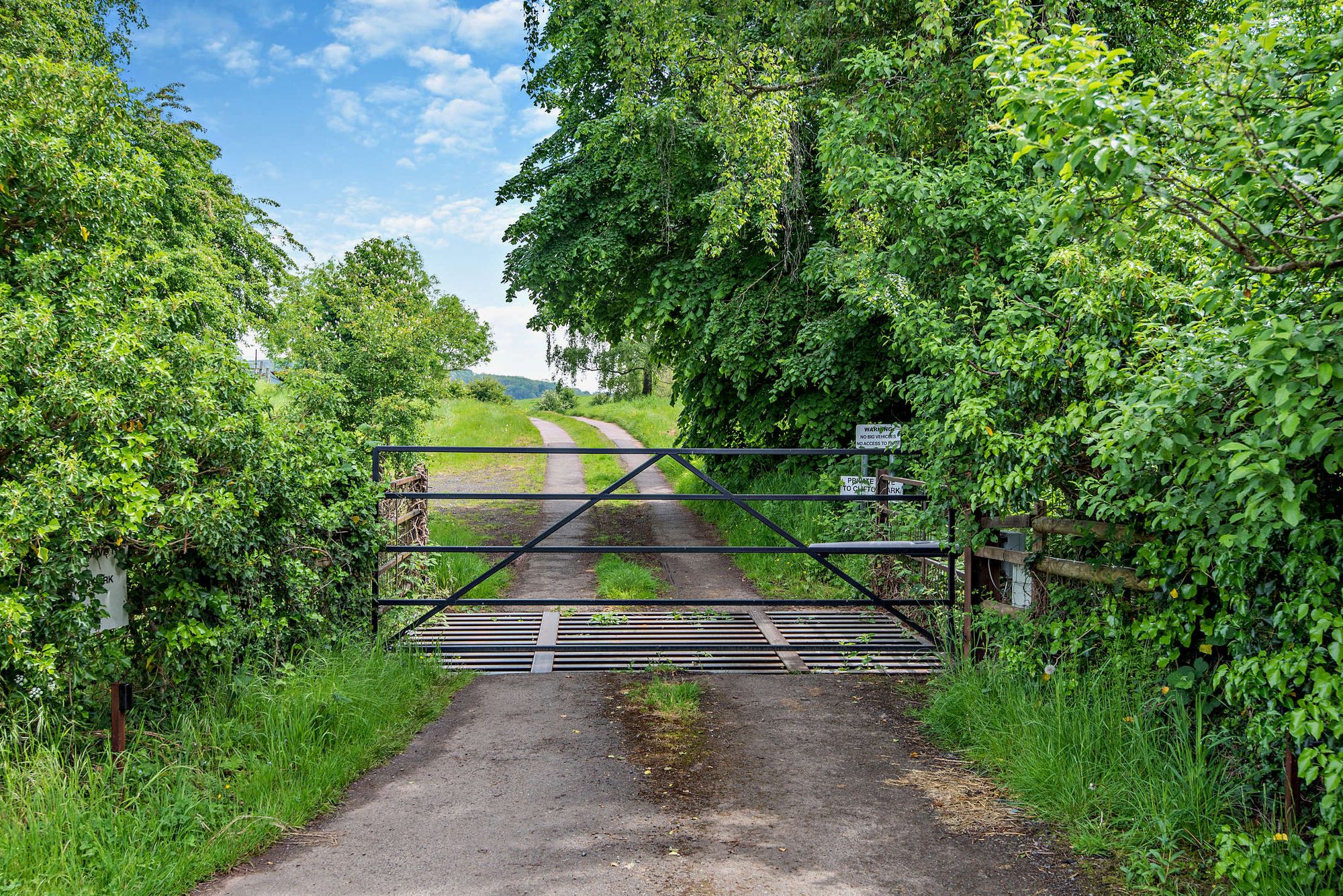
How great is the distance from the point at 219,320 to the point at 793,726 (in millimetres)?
7453

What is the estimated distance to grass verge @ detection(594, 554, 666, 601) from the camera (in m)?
10.8

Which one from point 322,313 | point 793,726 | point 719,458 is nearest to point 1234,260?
point 793,726

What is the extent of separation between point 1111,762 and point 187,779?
4.74m

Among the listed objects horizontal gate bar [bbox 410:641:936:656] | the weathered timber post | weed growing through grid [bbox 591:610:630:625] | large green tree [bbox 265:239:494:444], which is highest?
large green tree [bbox 265:239:494:444]

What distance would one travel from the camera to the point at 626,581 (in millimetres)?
11398

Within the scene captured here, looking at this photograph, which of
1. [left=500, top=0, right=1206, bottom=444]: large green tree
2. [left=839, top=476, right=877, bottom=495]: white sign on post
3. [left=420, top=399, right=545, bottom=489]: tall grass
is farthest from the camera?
[left=420, top=399, right=545, bottom=489]: tall grass

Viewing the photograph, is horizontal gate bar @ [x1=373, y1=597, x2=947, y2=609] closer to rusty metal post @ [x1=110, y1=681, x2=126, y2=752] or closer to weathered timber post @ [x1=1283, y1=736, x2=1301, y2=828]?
rusty metal post @ [x1=110, y1=681, x2=126, y2=752]

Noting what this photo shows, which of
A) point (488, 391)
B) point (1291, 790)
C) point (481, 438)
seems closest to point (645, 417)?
point (481, 438)

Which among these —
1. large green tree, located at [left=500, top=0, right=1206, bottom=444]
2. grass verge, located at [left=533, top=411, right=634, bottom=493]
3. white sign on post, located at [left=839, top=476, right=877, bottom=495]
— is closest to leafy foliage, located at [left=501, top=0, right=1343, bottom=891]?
large green tree, located at [left=500, top=0, right=1206, bottom=444]

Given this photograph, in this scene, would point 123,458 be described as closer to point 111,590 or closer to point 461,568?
point 111,590

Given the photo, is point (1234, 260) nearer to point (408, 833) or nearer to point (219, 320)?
point (408, 833)

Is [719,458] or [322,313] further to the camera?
[719,458]

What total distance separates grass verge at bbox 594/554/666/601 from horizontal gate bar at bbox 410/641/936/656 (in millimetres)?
2215

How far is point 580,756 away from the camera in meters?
5.49
